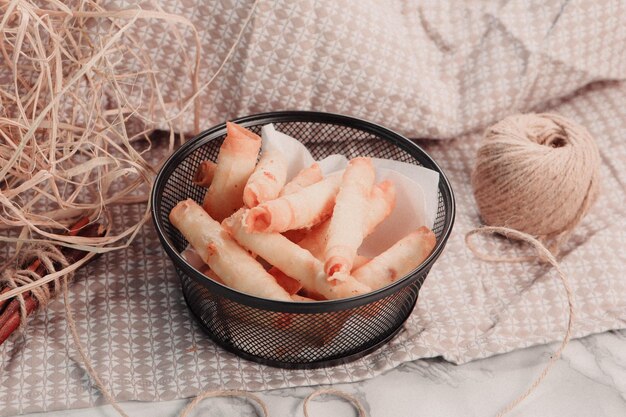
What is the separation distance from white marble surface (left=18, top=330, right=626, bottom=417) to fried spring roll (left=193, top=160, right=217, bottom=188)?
0.29m

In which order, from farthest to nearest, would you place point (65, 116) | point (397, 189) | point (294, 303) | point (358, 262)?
point (65, 116), point (397, 189), point (358, 262), point (294, 303)

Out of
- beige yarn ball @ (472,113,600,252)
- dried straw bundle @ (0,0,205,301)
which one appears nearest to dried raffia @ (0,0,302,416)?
dried straw bundle @ (0,0,205,301)

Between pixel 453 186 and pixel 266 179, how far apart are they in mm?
428

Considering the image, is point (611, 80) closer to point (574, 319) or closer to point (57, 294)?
point (574, 319)

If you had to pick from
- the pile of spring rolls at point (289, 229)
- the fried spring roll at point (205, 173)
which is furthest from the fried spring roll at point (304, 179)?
the fried spring roll at point (205, 173)

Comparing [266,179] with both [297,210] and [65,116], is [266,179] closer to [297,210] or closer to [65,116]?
[297,210]

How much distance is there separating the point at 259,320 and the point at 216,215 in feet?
0.58

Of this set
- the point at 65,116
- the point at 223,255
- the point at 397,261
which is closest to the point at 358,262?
the point at 397,261

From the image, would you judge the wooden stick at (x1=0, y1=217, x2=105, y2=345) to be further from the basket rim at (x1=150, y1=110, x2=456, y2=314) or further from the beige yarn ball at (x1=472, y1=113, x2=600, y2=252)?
the beige yarn ball at (x1=472, y1=113, x2=600, y2=252)

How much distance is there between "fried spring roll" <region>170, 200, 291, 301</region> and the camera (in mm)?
833

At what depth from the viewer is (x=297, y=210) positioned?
87 cm

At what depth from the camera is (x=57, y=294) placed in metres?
1.00

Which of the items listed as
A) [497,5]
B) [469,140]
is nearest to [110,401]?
[469,140]

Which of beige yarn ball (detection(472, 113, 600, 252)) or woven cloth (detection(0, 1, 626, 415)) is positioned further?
beige yarn ball (detection(472, 113, 600, 252))
